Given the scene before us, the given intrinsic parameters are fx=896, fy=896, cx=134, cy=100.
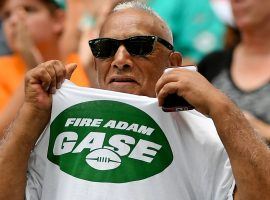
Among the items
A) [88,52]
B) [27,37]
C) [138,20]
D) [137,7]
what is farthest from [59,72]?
[88,52]

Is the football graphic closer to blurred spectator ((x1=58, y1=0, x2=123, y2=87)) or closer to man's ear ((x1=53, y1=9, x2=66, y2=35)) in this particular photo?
blurred spectator ((x1=58, y1=0, x2=123, y2=87))

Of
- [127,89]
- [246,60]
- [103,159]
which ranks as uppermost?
[127,89]

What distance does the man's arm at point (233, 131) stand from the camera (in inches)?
118

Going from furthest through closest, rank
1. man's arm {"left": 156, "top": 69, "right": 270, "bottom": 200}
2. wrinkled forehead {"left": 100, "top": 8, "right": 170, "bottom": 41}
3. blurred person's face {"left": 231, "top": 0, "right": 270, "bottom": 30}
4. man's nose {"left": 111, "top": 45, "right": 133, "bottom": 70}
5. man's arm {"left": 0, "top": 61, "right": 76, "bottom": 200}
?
blurred person's face {"left": 231, "top": 0, "right": 270, "bottom": 30}, wrinkled forehead {"left": 100, "top": 8, "right": 170, "bottom": 41}, man's nose {"left": 111, "top": 45, "right": 133, "bottom": 70}, man's arm {"left": 0, "top": 61, "right": 76, "bottom": 200}, man's arm {"left": 156, "top": 69, "right": 270, "bottom": 200}

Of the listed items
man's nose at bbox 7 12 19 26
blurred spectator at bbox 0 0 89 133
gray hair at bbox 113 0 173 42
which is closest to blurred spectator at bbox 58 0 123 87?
blurred spectator at bbox 0 0 89 133

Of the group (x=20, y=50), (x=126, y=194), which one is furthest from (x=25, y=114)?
(x=20, y=50)

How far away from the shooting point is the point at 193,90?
122 inches

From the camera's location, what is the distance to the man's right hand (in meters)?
3.30

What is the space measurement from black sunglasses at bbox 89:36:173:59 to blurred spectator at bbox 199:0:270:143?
147 centimetres

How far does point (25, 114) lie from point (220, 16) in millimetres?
3192

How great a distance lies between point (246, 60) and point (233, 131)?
7.32 ft

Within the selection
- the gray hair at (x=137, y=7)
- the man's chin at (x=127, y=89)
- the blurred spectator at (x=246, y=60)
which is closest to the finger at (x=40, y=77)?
the man's chin at (x=127, y=89)

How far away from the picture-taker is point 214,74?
17.0 ft

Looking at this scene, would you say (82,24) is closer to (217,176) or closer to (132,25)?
(132,25)
